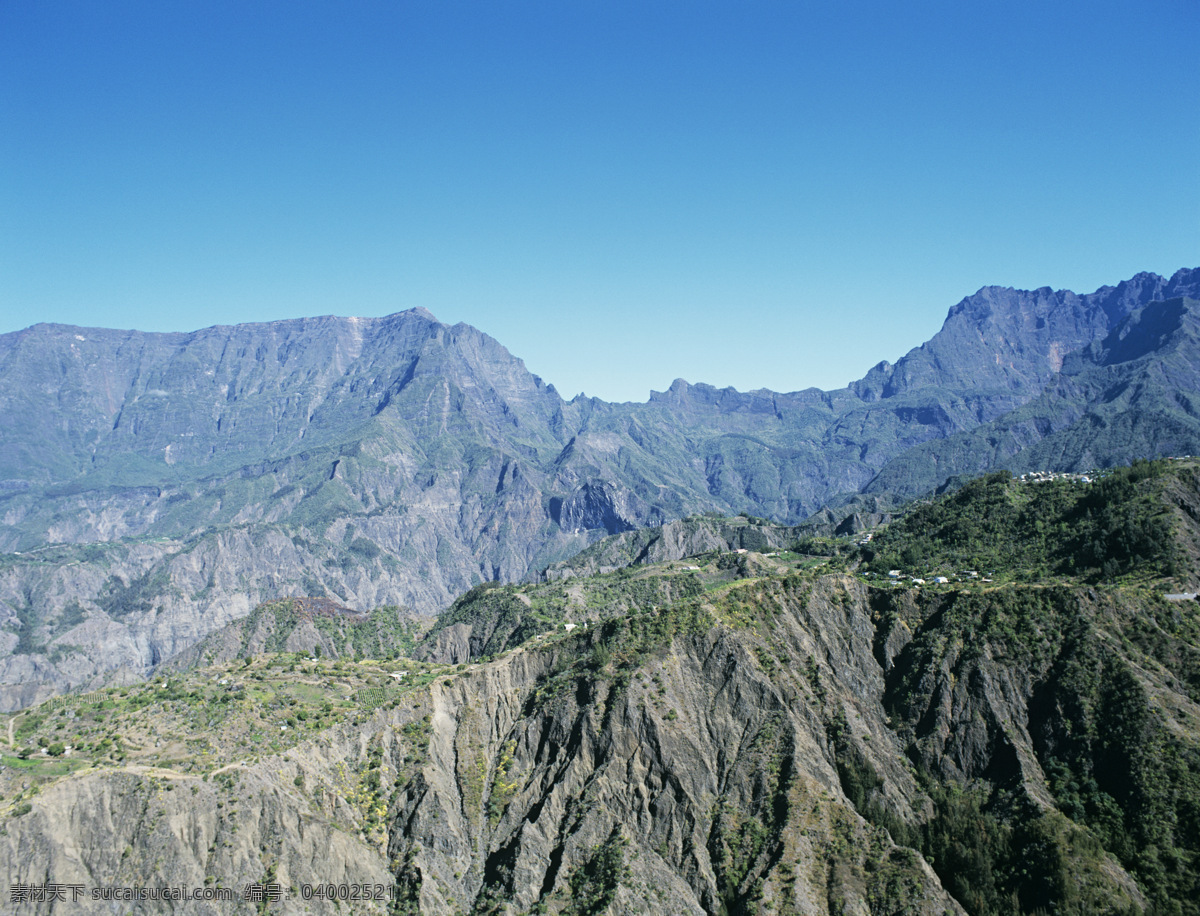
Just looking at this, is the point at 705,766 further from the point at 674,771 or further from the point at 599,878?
the point at 599,878

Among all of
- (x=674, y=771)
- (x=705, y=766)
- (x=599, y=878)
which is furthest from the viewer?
(x=705, y=766)

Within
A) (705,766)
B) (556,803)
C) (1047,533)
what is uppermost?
(1047,533)

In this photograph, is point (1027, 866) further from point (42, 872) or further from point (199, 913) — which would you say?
point (42, 872)

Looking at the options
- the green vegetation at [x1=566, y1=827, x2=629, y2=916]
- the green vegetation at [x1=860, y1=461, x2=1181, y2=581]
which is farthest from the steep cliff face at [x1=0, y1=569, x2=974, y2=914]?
the green vegetation at [x1=860, y1=461, x2=1181, y2=581]

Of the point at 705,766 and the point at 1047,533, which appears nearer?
the point at 705,766

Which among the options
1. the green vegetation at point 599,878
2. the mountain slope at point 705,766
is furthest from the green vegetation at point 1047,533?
the green vegetation at point 599,878

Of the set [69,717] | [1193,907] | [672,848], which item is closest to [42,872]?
[69,717]

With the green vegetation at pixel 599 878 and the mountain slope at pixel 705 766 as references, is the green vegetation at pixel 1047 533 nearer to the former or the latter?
the mountain slope at pixel 705 766

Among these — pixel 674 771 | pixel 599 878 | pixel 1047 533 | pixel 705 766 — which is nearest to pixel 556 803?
pixel 599 878

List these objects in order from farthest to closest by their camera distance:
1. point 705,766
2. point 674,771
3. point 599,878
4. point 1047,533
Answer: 1. point 1047,533
2. point 705,766
3. point 674,771
4. point 599,878

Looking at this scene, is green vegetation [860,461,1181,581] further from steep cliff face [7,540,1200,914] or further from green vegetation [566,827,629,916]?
green vegetation [566,827,629,916]

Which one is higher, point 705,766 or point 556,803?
point 705,766
